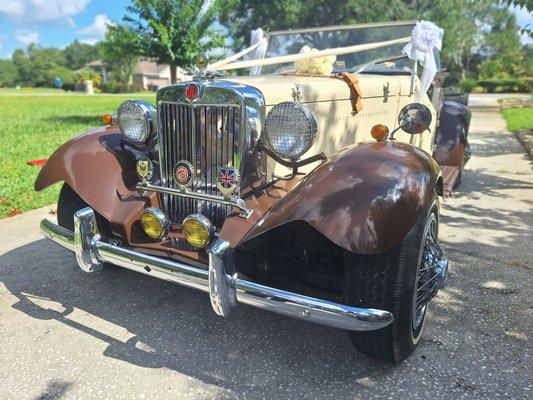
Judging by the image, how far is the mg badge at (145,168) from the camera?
9.62 ft

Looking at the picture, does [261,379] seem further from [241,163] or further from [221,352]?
[241,163]

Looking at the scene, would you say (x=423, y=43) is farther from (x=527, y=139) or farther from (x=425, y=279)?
(x=527, y=139)

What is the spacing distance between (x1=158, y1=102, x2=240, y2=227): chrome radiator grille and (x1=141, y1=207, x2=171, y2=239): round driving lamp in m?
0.23

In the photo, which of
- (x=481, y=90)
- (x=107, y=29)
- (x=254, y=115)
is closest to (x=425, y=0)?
(x=481, y=90)

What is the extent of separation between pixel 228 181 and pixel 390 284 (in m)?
1.05

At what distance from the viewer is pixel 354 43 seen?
4902mm

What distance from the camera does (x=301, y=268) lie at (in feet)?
8.77

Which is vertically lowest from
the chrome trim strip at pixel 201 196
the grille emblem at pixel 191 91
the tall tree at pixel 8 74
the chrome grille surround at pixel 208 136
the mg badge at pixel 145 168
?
the tall tree at pixel 8 74

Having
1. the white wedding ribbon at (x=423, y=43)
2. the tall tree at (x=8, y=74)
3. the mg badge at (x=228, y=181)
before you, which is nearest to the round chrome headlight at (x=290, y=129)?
the mg badge at (x=228, y=181)

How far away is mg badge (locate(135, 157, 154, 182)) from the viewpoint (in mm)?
2934

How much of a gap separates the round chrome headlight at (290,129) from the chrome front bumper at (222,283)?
0.69 metres

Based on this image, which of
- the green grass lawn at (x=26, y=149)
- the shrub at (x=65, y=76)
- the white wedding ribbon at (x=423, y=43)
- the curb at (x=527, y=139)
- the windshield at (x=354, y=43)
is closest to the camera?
the white wedding ribbon at (x=423, y=43)

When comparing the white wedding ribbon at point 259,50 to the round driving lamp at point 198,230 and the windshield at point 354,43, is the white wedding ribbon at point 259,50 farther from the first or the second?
the round driving lamp at point 198,230

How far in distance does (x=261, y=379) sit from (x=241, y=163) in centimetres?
120
